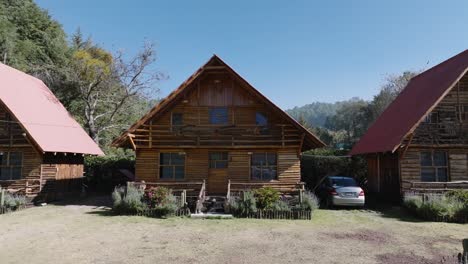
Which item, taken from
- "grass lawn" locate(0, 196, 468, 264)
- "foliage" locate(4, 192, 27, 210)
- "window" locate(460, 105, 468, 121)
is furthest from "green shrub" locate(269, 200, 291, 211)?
"foliage" locate(4, 192, 27, 210)

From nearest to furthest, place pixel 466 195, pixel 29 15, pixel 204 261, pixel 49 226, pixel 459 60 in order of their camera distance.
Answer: pixel 204 261 → pixel 49 226 → pixel 466 195 → pixel 459 60 → pixel 29 15

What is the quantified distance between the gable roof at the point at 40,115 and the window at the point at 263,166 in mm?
11488

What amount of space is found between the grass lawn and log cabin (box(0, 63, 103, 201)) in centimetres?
408

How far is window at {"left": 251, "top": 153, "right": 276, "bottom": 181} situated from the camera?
793 inches

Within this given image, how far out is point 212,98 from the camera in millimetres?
20469

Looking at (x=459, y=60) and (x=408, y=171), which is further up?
(x=459, y=60)

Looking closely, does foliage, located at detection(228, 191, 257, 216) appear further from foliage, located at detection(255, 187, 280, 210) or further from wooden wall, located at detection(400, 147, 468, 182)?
wooden wall, located at detection(400, 147, 468, 182)

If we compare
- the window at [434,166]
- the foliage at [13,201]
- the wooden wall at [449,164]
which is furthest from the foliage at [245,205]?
the foliage at [13,201]

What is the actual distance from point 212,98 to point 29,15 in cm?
3649

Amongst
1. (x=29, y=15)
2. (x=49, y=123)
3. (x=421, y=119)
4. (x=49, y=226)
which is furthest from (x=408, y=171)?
(x=29, y=15)

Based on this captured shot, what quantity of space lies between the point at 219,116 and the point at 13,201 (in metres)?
11.6

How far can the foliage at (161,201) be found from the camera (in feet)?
52.3

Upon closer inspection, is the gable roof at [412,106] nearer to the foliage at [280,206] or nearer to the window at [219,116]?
the foliage at [280,206]

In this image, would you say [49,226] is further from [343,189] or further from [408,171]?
[408,171]
